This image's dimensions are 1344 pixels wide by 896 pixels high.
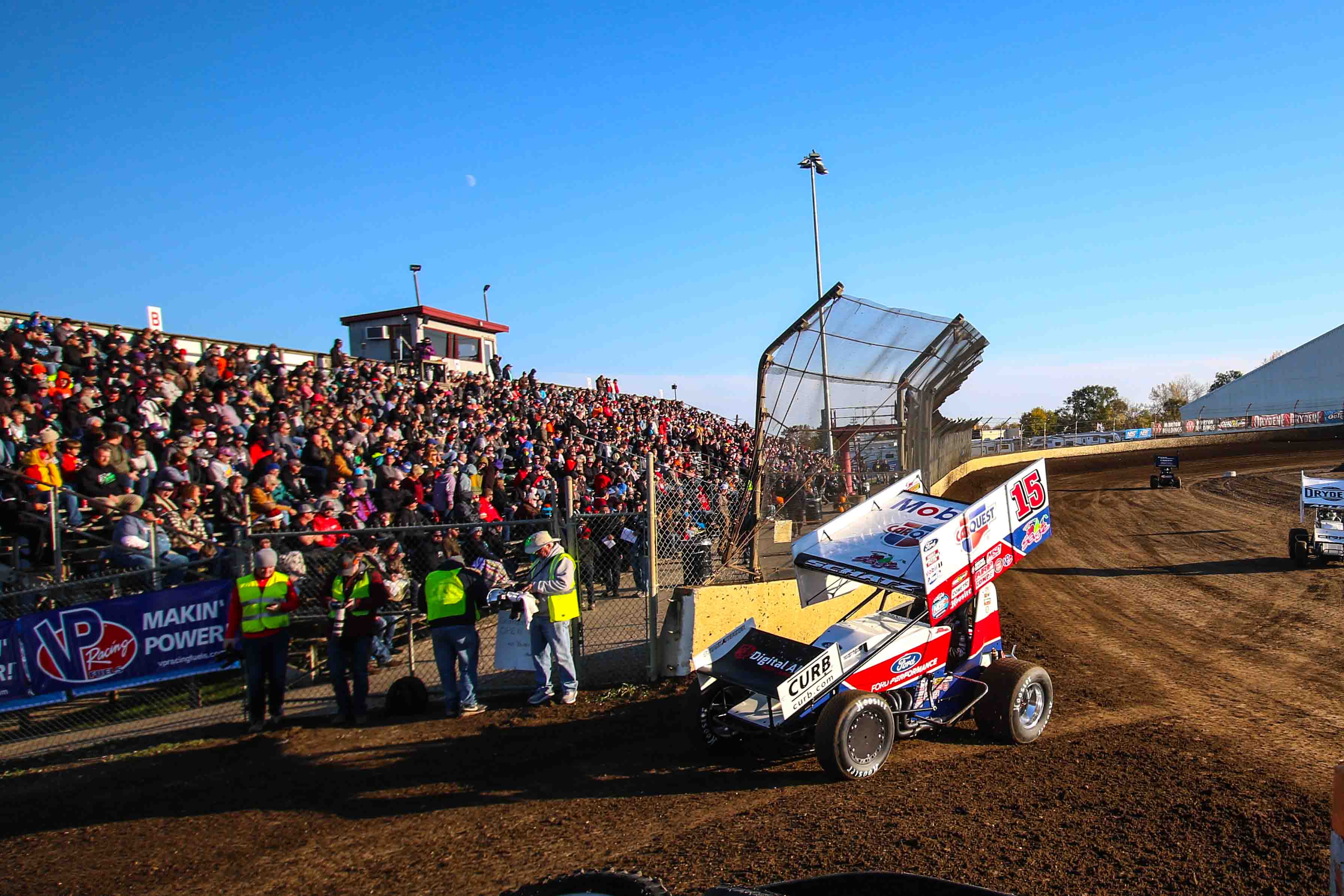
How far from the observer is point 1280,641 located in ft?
33.5

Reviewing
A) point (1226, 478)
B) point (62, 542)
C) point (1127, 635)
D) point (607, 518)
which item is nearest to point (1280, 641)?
point (1127, 635)

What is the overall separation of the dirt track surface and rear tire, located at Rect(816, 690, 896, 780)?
0.51 feet

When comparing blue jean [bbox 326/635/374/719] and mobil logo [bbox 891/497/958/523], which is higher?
mobil logo [bbox 891/497/958/523]

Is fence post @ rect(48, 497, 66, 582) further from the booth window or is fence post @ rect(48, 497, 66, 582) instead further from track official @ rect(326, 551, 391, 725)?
the booth window

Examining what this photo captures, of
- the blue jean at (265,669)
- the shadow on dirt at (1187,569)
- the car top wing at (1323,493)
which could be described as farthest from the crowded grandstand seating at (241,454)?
the car top wing at (1323,493)

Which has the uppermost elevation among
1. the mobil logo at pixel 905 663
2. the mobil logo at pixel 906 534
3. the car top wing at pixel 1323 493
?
the mobil logo at pixel 906 534

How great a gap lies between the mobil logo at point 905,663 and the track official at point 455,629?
3.84 metres

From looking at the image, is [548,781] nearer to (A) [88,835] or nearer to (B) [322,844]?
(B) [322,844]

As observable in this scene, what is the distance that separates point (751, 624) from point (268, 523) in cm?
623

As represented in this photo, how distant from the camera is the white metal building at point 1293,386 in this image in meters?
61.2

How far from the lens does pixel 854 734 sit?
604 centimetres

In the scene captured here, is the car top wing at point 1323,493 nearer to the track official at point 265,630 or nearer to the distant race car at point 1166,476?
the distant race car at point 1166,476

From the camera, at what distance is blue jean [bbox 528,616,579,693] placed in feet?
26.8

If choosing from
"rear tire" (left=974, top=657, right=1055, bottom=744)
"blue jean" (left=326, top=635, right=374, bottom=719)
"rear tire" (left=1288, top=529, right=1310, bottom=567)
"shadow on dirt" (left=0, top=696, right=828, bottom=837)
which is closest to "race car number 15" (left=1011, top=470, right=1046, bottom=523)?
"rear tire" (left=974, top=657, right=1055, bottom=744)
